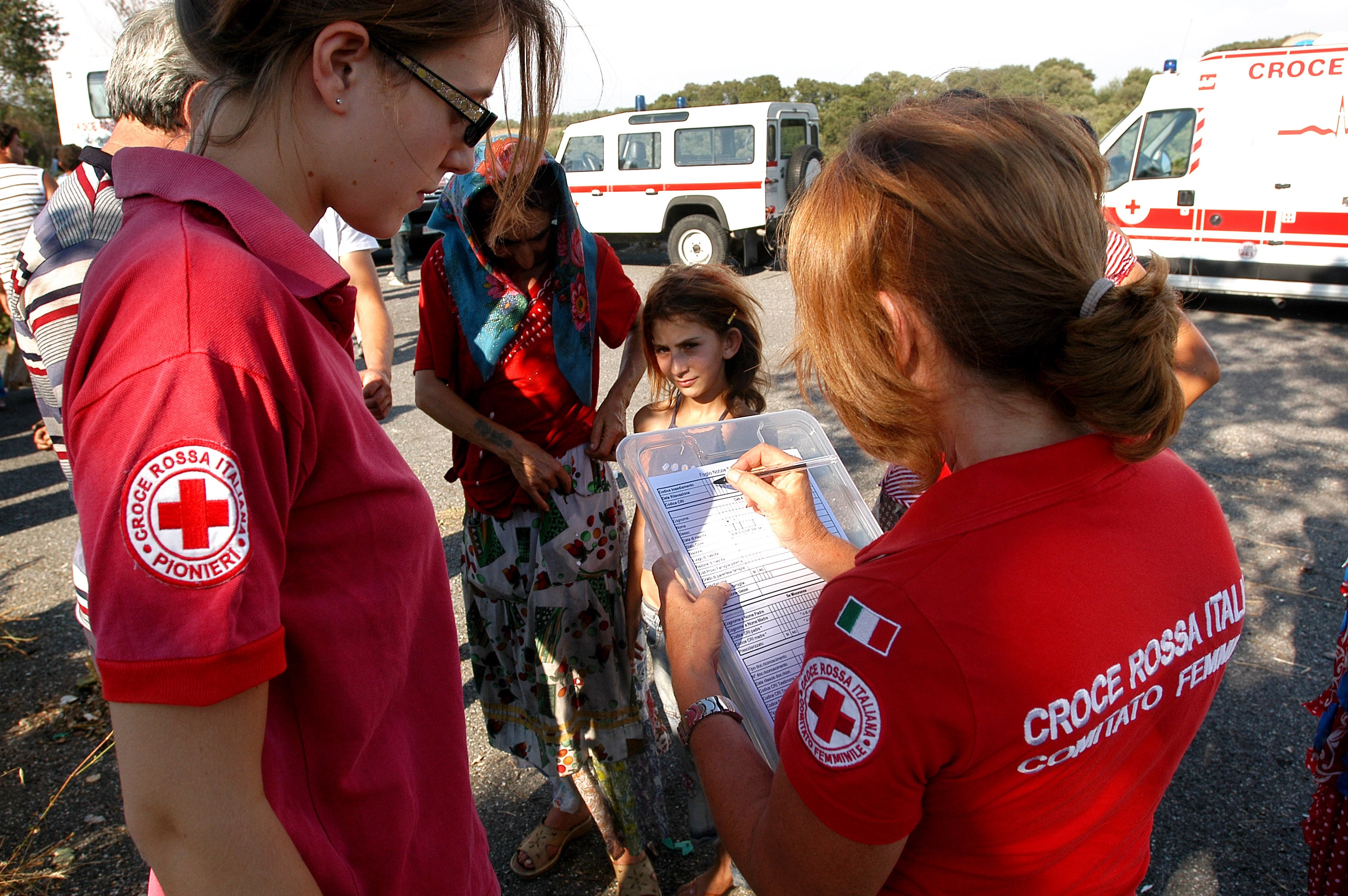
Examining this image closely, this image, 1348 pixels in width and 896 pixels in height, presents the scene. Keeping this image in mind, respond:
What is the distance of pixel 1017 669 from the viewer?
82cm

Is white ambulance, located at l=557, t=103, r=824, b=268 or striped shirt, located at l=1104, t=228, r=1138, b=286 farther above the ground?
white ambulance, located at l=557, t=103, r=824, b=268

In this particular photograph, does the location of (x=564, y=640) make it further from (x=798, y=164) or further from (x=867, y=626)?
(x=798, y=164)

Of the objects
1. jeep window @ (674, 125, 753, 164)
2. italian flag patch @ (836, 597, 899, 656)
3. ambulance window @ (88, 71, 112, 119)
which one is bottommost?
italian flag patch @ (836, 597, 899, 656)

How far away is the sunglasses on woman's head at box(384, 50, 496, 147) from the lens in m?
0.89

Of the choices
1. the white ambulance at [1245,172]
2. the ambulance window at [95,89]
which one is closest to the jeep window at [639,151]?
the white ambulance at [1245,172]

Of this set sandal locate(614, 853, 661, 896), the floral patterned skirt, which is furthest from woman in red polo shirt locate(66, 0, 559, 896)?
sandal locate(614, 853, 661, 896)

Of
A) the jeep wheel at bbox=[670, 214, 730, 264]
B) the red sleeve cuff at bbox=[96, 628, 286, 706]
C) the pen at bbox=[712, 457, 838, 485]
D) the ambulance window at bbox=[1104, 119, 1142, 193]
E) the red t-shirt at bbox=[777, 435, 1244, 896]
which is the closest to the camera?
the red sleeve cuff at bbox=[96, 628, 286, 706]

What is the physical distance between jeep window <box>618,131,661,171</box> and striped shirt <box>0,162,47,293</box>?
893cm

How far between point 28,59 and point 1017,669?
32.2m

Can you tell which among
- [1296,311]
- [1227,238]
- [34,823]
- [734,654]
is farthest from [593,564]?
[1296,311]

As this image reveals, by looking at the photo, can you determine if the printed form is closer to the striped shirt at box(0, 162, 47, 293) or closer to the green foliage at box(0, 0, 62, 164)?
the striped shirt at box(0, 162, 47, 293)

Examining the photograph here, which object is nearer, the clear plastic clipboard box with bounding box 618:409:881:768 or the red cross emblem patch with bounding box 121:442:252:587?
the red cross emblem patch with bounding box 121:442:252:587

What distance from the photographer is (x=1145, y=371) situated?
925 mm

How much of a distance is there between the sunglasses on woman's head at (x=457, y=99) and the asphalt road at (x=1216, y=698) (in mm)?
860
